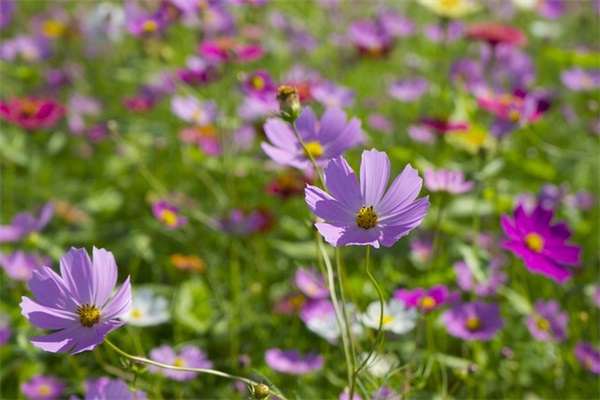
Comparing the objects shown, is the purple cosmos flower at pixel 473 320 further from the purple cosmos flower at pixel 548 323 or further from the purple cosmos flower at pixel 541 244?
the purple cosmos flower at pixel 541 244

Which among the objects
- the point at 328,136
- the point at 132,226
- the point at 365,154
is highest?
the point at 365,154

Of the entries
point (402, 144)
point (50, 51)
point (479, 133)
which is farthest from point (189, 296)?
point (50, 51)

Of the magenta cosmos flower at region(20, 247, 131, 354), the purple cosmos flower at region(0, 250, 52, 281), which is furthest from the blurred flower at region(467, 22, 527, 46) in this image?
the magenta cosmos flower at region(20, 247, 131, 354)

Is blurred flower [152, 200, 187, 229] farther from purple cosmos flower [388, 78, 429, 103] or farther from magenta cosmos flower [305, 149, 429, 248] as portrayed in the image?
purple cosmos flower [388, 78, 429, 103]

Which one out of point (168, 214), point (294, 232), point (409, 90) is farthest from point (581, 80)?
point (168, 214)

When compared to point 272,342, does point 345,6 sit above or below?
below

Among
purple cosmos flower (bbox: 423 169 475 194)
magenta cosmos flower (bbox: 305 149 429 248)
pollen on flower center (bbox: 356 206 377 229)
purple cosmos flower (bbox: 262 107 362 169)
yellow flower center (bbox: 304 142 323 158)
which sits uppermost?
magenta cosmos flower (bbox: 305 149 429 248)

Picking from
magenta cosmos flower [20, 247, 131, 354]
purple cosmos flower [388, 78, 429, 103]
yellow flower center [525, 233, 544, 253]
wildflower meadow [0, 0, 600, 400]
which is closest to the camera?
magenta cosmos flower [20, 247, 131, 354]

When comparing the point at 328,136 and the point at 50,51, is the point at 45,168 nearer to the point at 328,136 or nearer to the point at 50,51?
the point at 50,51

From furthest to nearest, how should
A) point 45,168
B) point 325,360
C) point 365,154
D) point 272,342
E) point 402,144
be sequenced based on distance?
point 402,144, point 45,168, point 272,342, point 325,360, point 365,154
